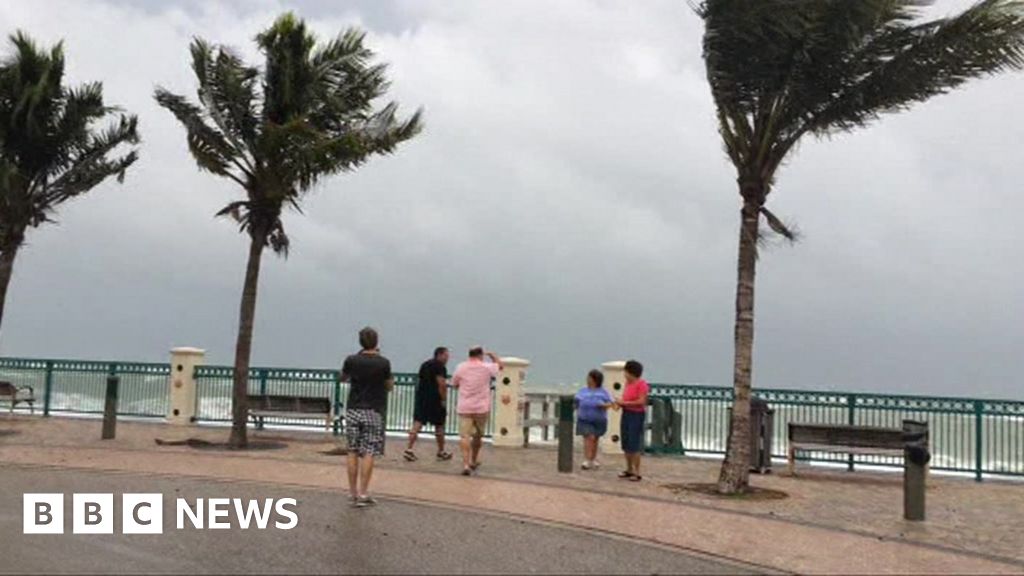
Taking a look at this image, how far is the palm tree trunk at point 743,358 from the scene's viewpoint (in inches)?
496

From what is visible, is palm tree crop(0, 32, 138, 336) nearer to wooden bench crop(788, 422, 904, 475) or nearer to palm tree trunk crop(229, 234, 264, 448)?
palm tree trunk crop(229, 234, 264, 448)

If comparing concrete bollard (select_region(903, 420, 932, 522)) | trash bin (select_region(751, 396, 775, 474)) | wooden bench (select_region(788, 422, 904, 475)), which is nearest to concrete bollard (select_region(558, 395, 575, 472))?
trash bin (select_region(751, 396, 775, 474))

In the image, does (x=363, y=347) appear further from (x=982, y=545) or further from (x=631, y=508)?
(x=982, y=545)

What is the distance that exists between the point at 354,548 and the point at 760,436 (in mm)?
8636

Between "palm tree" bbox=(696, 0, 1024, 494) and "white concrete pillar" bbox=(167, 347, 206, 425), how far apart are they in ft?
41.1

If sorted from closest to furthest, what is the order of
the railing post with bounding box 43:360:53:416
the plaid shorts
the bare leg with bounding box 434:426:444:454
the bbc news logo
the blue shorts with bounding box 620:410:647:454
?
the bbc news logo → the plaid shorts → the blue shorts with bounding box 620:410:647:454 → the bare leg with bounding box 434:426:444:454 → the railing post with bounding box 43:360:53:416

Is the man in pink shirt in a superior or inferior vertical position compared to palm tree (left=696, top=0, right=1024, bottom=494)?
inferior

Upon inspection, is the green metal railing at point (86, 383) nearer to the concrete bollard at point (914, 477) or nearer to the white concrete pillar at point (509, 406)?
the white concrete pillar at point (509, 406)

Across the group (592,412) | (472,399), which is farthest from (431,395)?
(592,412)

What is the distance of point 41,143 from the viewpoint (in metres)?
19.9

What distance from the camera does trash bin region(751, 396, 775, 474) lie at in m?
15.3

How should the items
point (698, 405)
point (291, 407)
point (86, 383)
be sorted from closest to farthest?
point (698, 405) → point (291, 407) → point (86, 383)

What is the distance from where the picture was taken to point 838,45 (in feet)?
40.3

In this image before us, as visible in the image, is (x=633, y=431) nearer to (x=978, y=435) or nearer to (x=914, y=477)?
(x=914, y=477)
